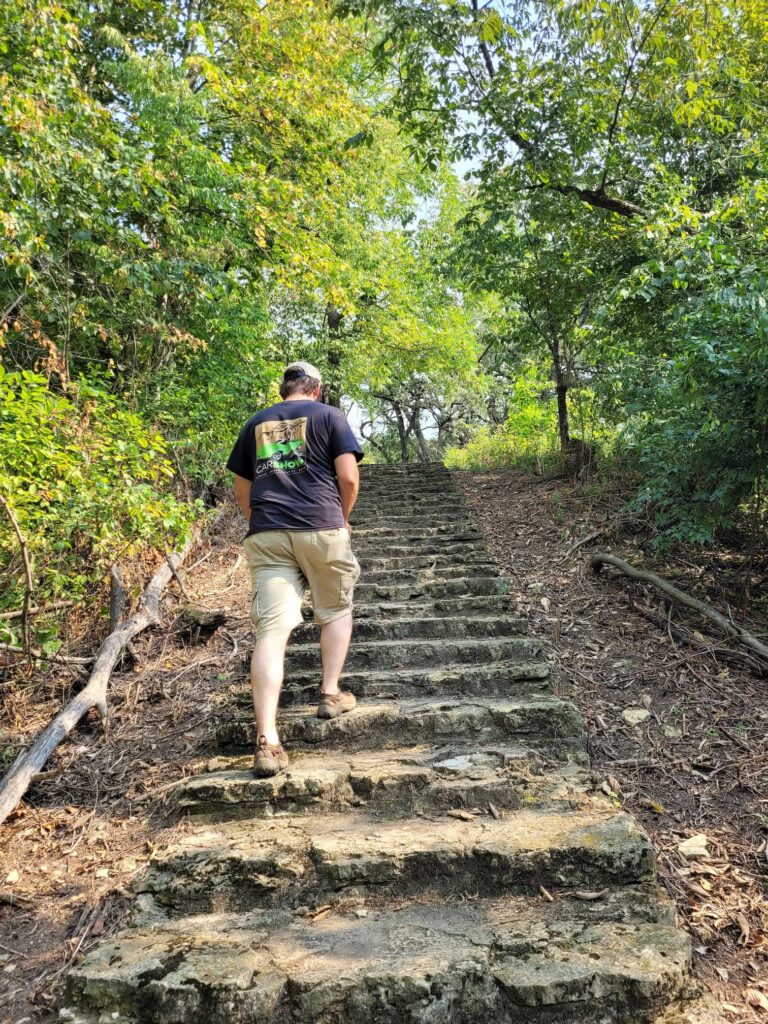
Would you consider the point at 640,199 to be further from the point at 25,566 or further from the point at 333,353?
the point at 333,353

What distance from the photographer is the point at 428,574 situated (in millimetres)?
5207

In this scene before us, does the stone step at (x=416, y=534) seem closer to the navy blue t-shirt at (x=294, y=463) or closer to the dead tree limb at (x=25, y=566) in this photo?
the navy blue t-shirt at (x=294, y=463)

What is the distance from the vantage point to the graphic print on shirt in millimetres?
3174

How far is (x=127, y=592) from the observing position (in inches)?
197

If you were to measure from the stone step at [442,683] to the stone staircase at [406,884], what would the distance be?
0.5 inches

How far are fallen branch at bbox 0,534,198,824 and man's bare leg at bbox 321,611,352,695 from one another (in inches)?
66.7

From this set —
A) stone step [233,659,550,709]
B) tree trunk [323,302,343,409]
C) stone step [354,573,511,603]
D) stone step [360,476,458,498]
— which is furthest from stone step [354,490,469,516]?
tree trunk [323,302,343,409]

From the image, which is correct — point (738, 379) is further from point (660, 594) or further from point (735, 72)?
point (735, 72)

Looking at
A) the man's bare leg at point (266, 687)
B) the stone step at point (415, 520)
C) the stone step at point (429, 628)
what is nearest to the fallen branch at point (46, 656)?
the stone step at point (429, 628)

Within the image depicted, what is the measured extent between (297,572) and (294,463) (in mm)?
595

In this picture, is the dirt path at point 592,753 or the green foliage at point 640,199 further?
the green foliage at point 640,199

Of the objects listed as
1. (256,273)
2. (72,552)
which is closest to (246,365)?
(256,273)

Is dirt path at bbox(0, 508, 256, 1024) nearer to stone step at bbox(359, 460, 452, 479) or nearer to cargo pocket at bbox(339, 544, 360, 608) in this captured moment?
cargo pocket at bbox(339, 544, 360, 608)

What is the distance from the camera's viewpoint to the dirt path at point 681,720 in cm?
215
